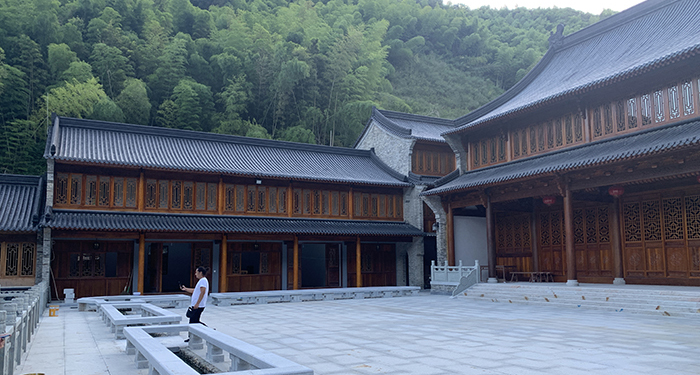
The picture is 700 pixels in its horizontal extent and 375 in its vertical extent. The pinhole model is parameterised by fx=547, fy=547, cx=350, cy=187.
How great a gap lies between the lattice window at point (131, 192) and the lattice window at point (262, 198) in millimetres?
4708

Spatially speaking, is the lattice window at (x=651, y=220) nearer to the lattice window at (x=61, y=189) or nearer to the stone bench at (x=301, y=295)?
the stone bench at (x=301, y=295)

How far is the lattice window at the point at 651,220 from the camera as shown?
15688 mm

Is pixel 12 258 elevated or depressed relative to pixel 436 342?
elevated

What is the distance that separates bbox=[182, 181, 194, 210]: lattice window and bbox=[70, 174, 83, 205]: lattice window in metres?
3.47

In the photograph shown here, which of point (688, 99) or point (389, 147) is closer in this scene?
point (688, 99)

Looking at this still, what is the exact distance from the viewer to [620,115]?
51.3 ft

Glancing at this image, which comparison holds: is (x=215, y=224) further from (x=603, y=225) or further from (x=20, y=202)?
(x=603, y=225)

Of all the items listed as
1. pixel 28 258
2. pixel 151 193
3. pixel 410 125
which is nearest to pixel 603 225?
pixel 410 125

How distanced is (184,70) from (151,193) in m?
20.7

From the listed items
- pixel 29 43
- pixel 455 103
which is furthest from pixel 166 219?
pixel 455 103

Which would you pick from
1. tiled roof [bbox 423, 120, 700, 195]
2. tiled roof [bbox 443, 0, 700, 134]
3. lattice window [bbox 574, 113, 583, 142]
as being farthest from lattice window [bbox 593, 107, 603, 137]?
tiled roof [bbox 443, 0, 700, 134]

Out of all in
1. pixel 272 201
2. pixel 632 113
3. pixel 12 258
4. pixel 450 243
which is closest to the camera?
pixel 632 113

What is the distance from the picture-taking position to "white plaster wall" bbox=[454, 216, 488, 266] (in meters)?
21.2

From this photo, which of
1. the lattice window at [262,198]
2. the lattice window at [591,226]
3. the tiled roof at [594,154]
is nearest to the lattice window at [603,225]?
the lattice window at [591,226]
